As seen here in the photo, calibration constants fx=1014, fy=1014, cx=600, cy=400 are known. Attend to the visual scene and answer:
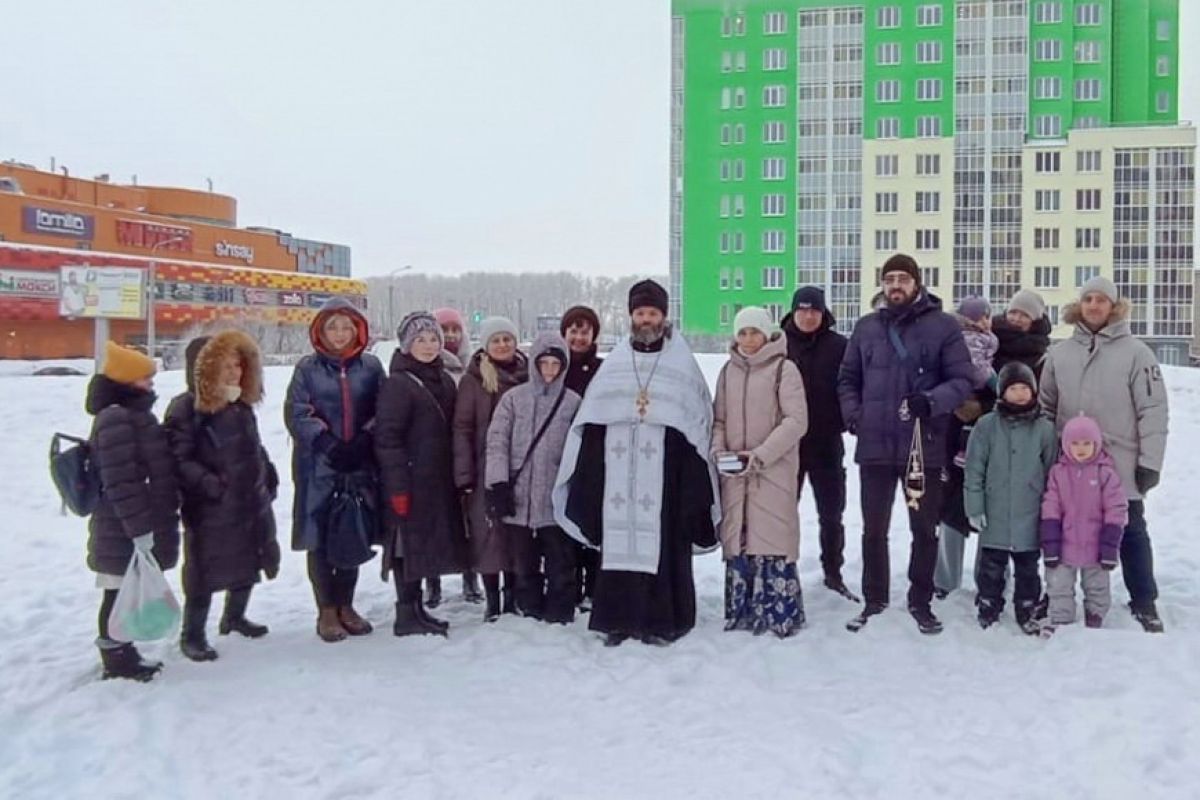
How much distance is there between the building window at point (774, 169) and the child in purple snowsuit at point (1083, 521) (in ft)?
184

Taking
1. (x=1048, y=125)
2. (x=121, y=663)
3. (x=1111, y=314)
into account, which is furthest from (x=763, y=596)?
(x=1048, y=125)

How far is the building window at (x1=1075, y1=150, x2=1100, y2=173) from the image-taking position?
5397cm

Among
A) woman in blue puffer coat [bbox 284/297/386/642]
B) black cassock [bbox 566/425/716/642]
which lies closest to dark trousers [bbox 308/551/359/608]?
woman in blue puffer coat [bbox 284/297/386/642]

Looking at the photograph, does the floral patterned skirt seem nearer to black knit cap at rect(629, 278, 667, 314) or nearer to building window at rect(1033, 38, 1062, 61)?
black knit cap at rect(629, 278, 667, 314)

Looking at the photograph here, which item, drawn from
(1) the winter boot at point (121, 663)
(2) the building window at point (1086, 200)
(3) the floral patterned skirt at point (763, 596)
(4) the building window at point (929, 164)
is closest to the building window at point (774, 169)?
(4) the building window at point (929, 164)

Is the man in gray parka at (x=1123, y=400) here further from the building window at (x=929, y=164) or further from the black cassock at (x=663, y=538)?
the building window at (x=929, y=164)

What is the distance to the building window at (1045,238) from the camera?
55312 millimetres

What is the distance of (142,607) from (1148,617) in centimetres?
506

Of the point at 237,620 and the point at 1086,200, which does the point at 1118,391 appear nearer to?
the point at 237,620

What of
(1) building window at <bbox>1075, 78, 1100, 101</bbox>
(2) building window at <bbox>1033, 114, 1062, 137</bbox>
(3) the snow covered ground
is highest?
(1) building window at <bbox>1075, 78, 1100, 101</bbox>

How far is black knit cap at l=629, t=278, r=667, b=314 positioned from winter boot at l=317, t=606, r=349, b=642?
234 centimetres

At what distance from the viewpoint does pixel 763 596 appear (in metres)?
5.50

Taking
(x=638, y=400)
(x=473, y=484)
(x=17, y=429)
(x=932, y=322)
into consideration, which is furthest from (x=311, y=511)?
(x=17, y=429)

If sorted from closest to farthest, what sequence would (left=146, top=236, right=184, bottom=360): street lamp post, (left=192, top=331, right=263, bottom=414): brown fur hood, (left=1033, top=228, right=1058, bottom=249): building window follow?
(left=192, top=331, right=263, bottom=414): brown fur hood
(left=146, top=236, right=184, bottom=360): street lamp post
(left=1033, top=228, right=1058, bottom=249): building window
